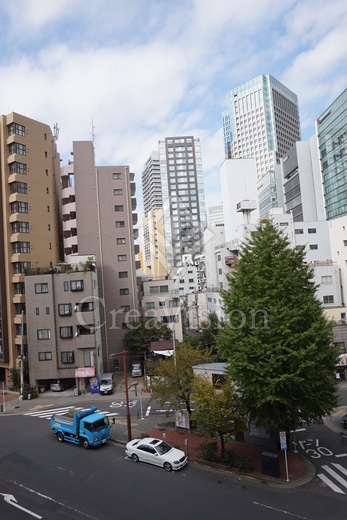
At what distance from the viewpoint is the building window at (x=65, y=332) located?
40.3 metres

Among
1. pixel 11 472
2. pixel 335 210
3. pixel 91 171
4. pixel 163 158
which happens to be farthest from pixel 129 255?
pixel 163 158

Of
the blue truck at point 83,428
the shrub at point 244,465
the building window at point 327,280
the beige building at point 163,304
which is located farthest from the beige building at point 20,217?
the building window at point 327,280

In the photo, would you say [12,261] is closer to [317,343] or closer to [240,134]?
[317,343]

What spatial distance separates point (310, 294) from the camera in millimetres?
20141

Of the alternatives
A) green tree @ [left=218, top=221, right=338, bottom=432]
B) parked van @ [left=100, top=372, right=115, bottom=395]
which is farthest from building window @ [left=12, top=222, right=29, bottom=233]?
green tree @ [left=218, top=221, right=338, bottom=432]

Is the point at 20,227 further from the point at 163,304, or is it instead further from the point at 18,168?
the point at 163,304

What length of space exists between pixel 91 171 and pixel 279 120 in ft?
495

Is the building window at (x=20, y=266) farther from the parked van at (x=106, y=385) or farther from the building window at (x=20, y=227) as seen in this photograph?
the parked van at (x=106, y=385)

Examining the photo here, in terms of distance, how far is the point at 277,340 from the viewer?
750 inches

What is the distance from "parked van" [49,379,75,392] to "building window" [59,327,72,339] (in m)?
5.07

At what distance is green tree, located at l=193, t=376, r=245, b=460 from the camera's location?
19656mm

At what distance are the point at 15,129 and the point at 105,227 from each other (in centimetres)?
1683

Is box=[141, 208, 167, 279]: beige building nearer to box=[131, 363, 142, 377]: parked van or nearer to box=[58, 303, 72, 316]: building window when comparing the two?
box=[131, 363, 142, 377]: parked van

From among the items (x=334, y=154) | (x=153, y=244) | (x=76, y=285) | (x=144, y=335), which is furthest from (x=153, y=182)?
(x=76, y=285)
